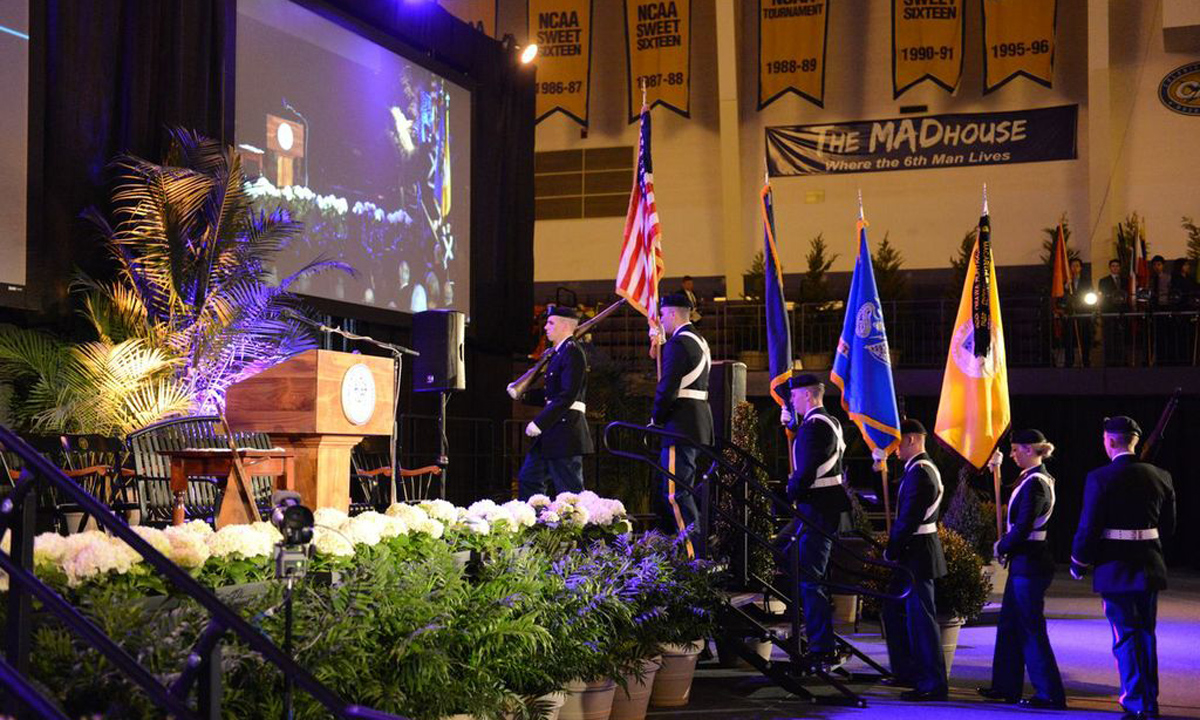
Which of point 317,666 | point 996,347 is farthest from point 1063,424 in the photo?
point 317,666

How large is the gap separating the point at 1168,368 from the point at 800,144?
26.0 feet

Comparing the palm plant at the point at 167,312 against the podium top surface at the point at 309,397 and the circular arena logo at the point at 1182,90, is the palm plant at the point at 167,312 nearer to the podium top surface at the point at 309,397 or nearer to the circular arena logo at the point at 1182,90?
the podium top surface at the point at 309,397

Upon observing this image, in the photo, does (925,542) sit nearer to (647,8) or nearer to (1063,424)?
(1063,424)

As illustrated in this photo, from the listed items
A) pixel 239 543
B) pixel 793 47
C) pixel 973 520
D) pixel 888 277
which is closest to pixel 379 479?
pixel 973 520

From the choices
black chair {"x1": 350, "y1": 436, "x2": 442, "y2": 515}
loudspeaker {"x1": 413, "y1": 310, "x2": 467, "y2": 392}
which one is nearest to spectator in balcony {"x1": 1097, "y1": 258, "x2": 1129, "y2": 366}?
black chair {"x1": 350, "y1": 436, "x2": 442, "y2": 515}

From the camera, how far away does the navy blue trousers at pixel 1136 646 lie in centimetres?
678

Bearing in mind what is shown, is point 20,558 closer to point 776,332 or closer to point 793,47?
point 776,332

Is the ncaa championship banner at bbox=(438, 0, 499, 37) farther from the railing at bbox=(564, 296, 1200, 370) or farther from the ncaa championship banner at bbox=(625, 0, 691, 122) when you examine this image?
the railing at bbox=(564, 296, 1200, 370)

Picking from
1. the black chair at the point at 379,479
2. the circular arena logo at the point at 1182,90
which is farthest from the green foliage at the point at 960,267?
the black chair at the point at 379,479

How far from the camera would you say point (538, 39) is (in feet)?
69.1

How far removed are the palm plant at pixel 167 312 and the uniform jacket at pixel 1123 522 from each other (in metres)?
5.93

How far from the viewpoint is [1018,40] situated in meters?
19.3

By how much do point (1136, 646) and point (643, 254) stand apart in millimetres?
4191

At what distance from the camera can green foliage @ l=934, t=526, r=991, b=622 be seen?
852cm
